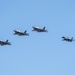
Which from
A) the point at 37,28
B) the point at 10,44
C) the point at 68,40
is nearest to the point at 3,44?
the point at 10,44

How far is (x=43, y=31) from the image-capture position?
618 ft

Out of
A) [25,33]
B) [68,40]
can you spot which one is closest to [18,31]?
[25,33]

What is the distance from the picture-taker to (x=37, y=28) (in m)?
190

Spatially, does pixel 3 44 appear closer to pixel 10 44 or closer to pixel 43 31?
pixel 10 44

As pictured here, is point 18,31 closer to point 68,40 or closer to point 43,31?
point 43,31

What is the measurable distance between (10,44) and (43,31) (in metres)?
16.0

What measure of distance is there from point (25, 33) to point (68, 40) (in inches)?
911

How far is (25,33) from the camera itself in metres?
186

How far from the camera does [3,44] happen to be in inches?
7372

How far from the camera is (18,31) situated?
188 meters

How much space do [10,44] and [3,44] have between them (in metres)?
3.56

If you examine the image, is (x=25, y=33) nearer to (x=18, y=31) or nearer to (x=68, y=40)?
(x=18, y=31)

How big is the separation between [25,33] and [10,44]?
8259 millimetres

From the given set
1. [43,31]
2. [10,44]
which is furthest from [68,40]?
[10,44]
